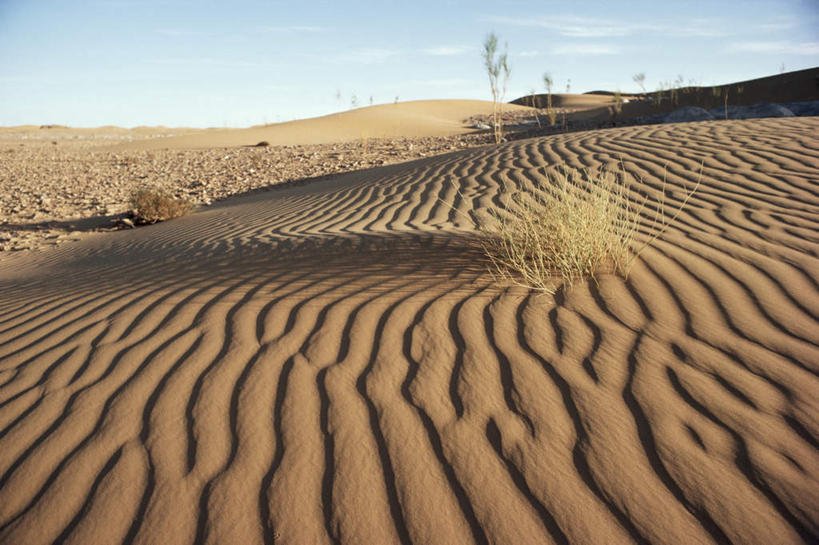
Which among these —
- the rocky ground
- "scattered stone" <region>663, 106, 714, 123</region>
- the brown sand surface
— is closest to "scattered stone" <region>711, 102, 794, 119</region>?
"scattered stone" <region>663, 106, 714, 123</region>

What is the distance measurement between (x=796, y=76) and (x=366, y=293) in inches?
848

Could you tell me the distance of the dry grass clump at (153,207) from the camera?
26.0 ft

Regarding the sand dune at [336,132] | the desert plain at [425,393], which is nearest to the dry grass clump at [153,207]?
the desert plain at [425,393]

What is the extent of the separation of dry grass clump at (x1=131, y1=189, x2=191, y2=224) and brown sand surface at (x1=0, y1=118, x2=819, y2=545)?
443cm

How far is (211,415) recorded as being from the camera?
202 centimetres

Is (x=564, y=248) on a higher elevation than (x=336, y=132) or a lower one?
lower

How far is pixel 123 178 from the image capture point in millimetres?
12641

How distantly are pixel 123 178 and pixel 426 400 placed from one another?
13.2m

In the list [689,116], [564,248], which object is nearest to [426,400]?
[564,248]

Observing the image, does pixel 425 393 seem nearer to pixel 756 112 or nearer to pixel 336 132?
pixel 756 112

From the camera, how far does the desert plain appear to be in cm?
151

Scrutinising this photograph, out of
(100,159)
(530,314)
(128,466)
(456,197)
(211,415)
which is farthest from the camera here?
(100,159)

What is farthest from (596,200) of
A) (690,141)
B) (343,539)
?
(690,141)

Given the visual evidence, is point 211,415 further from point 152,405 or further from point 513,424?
point 513,424
